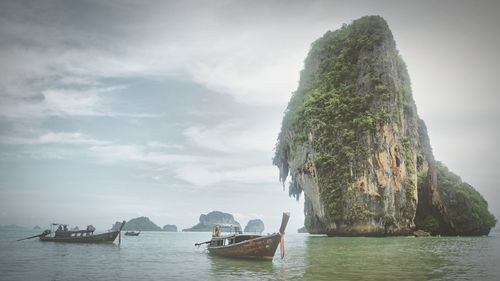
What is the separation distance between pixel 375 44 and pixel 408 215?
2402cm

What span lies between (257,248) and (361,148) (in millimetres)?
30003

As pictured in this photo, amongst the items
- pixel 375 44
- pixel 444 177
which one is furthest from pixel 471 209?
pixel 375 44

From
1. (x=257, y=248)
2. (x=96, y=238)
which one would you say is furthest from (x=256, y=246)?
(x=96, y=238)

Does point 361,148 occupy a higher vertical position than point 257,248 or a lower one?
higher

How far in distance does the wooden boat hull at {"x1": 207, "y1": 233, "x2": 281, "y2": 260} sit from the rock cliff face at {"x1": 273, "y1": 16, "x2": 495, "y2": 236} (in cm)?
2675

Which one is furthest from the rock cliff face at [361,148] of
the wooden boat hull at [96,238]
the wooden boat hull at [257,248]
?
the wooden boat hull at [257,248]

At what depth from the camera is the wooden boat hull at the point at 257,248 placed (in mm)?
19756

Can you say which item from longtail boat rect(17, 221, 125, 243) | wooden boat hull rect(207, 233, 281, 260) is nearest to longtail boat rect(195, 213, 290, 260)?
wooden boat hull rect(207, 233, 281, 260)

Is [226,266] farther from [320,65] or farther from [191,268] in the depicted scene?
[320,65]

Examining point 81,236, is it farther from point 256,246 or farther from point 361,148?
point 361,148

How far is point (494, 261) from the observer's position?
19.3m

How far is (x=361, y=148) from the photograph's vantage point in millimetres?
46531

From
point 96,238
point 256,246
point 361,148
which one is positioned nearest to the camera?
point 256,246

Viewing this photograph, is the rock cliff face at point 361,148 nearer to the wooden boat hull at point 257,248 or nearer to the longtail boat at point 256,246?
the longtail boat at point 256,246
